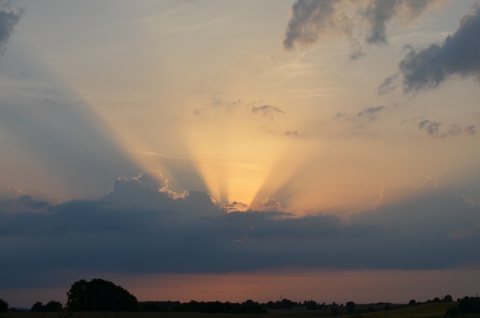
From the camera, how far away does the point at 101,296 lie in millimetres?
113812

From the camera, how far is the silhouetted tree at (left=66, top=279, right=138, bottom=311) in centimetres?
11181

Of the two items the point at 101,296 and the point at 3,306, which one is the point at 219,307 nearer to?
the point at 101,296

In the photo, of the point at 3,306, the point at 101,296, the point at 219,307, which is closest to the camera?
the point at 3,306

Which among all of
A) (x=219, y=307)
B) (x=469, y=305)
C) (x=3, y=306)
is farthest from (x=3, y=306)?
(x=469, y=305)

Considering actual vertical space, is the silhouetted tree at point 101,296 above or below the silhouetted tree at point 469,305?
above

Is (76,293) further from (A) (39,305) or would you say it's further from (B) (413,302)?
(B) (413,302)

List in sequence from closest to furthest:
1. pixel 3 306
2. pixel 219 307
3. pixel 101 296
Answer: pixel 3 306 → pixel 101 296 → pixel 219 307

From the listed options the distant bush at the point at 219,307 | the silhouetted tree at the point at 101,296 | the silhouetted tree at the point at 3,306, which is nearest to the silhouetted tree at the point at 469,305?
the distant bush at the point at 219,307

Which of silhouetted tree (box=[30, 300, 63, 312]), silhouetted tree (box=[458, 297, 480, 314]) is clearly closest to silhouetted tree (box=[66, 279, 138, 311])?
silhouetted tree (box=[30, 300, 63, 312])

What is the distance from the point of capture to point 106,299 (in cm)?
11319

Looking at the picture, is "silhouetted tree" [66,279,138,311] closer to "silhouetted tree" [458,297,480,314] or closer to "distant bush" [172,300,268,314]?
"distant bush" [172,300,268,314]

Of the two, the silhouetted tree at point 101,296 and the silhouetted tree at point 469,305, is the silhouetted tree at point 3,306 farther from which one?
the silhouetted tree at point 469,305

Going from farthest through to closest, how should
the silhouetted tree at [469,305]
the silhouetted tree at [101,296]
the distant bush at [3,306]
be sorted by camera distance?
the silhouetted tree at [469,305]
the silhouetted tree at [101,296]
the distant bush at [3,306]

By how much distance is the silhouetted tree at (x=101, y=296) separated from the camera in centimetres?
11181
